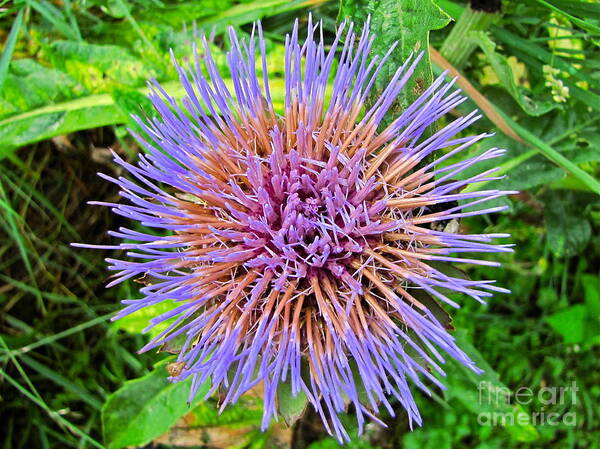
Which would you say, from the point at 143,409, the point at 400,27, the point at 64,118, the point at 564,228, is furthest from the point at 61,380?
the point at 564,228

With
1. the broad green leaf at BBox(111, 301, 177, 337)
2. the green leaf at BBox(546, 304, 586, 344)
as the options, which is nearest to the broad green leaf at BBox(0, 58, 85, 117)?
the broad green leaf at BBox(111, 301, 177, 337)

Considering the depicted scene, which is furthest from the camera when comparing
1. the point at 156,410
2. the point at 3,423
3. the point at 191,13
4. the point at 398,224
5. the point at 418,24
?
the point at 3,423

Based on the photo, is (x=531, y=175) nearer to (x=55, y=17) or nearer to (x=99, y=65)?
(x=99, y=65)

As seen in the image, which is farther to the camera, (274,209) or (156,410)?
(156,410)

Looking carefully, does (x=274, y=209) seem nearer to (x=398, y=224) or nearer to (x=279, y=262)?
(x=279, y=262)

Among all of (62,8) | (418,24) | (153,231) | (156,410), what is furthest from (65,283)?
(418,24)

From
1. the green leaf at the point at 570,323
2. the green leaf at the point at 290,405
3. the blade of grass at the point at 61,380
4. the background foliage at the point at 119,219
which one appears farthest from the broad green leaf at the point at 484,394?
the blade of grass at the point at 61,380
